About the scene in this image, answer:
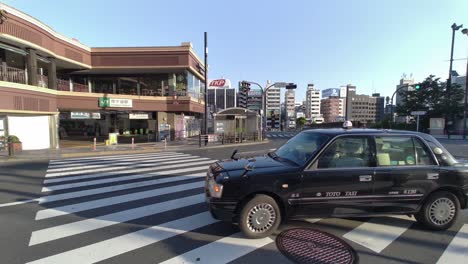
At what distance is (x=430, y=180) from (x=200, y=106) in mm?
28039

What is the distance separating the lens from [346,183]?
4.25 meters

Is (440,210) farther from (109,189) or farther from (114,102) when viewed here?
(114,102)

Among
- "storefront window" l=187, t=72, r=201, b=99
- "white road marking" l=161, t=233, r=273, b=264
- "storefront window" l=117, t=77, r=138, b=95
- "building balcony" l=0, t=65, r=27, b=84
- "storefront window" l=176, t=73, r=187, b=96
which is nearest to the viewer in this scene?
"white road marking" l=161, t=233, r=273, b=264

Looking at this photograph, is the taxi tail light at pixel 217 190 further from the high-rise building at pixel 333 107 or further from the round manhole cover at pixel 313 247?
the high-rise building at pixel 333 107

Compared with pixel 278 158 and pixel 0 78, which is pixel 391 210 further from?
pixel 0 78

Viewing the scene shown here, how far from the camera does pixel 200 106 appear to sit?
3122 centimetres

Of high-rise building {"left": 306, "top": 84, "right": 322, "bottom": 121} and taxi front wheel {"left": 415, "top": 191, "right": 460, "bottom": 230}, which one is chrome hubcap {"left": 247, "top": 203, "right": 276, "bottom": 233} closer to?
taxi front wheel {"left": 415, "top": 191, "right": 460, "bottom": 230}

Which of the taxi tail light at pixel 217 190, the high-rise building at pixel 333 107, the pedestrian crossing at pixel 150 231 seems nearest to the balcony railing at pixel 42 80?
the pedestrian crossing at pixel 150 231

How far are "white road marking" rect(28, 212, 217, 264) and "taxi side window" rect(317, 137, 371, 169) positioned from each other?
2321 mm

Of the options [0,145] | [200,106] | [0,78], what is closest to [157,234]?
[0,145]

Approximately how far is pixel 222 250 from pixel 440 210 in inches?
151

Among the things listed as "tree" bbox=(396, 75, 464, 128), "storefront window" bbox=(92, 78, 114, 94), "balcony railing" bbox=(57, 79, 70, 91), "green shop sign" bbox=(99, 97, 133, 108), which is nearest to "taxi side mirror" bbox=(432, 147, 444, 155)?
"green shop sign" bbox=(99, 97, 133, 108)

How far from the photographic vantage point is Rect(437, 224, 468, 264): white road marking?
3.52 m

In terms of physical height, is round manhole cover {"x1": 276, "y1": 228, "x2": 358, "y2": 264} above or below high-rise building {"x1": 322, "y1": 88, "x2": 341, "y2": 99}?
below
